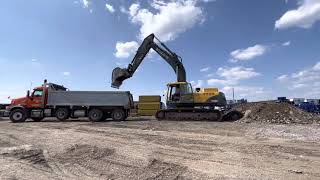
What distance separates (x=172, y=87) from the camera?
30.2 m

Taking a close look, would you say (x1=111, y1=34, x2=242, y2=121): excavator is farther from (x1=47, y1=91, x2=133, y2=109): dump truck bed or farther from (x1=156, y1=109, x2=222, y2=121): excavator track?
(x1=47, y1=91, x2=133, y2=109): dump truck bed

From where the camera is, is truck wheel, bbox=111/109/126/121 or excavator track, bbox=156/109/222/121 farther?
truck wheel, bbox=111/109/126/121

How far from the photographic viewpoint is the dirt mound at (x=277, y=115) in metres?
26.3

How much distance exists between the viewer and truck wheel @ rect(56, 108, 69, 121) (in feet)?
101

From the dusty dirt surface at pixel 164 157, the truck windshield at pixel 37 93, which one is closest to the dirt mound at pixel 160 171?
the dusty dirt surface at pixel 164 157

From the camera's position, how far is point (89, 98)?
3095 centimetres

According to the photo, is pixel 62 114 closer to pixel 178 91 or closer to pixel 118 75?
pixel 118 75

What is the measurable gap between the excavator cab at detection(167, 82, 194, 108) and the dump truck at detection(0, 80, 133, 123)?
3.46 metres

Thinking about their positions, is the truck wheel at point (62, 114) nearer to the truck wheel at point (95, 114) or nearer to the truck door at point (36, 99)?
the truck door at point (36, 99)

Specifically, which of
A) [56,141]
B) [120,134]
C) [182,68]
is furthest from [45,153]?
[182,68]

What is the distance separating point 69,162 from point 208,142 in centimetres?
574

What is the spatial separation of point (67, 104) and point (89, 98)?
5.88ft

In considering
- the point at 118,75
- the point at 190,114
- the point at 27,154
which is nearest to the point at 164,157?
the point at 27,154

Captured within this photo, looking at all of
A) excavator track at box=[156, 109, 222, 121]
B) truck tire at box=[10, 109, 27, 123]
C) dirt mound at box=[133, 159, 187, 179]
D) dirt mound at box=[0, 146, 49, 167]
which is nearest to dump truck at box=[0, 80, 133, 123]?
truck tire at box=[10, 109, 27, 123]
